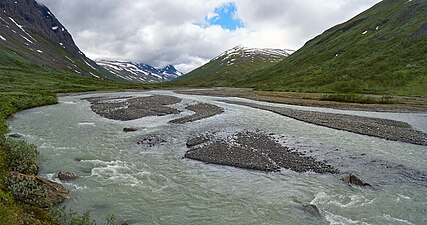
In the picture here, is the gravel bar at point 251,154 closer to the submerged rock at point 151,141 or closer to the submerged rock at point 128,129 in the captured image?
the submerged rock at point 151,141

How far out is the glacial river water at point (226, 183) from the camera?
18.3m

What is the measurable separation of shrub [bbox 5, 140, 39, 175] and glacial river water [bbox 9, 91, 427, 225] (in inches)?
38.5

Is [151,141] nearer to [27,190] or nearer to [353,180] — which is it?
[27,190]

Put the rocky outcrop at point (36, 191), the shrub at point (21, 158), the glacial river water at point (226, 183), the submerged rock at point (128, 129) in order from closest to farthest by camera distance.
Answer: the rocky outcrop at point (36, 191)
the glacial river water at point (226, 183)
the shrub at point (21, 158)
the submerged rock at point (128, 129)

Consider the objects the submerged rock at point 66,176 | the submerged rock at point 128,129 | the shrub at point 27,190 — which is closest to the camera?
the shrub at point 27,190

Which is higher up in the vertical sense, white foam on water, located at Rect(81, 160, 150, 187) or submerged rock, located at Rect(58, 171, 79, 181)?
submerged rock, located at Rect(58, 171, 79, 181)

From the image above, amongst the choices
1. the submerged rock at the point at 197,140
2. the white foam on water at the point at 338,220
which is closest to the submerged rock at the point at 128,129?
the submerged rock at the point at 197,140

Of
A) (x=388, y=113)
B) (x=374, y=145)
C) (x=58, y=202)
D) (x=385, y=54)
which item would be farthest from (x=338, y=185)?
(x=385, y=54)

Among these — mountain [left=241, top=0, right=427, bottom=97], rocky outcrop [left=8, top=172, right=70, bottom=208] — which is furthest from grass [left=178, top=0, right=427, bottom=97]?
rocky outcrop [left=8, top=172, right=70, bottom=208]

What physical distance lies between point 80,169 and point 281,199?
1620cm

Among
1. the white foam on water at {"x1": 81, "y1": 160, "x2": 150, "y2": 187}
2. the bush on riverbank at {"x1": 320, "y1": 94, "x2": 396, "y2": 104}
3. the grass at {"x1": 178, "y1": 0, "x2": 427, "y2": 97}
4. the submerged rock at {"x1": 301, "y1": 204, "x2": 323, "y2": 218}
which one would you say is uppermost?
the grass at {"x1": 178, "y1": 0, "x2": 427, "y2": 97}

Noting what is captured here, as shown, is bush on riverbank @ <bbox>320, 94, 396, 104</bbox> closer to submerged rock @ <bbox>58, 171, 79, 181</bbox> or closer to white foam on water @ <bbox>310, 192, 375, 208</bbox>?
white foam on water @ <bbox>310, 192, 375, 208</bbox>

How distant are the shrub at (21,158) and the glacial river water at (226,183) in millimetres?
979

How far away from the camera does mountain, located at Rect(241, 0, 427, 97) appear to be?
100 metres
